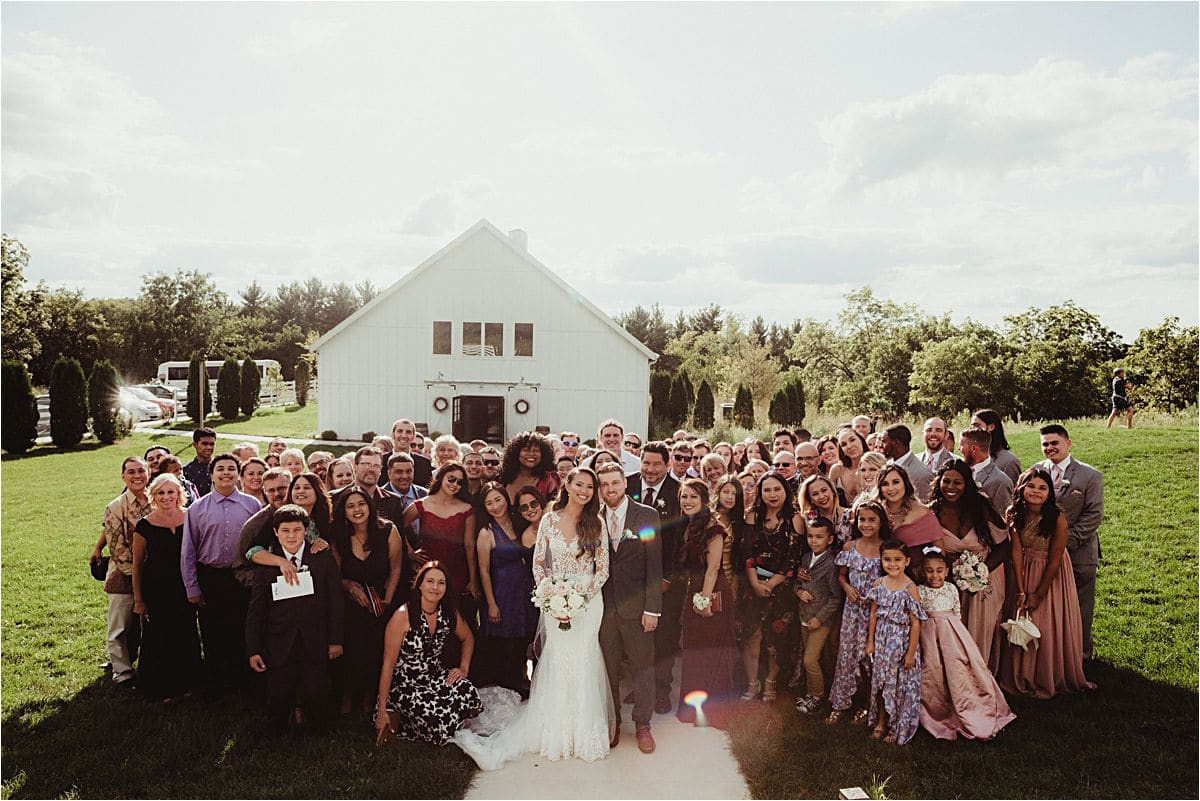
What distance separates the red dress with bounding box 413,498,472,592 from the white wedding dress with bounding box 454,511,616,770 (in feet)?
2.85

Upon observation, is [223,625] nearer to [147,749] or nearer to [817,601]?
[147,749]

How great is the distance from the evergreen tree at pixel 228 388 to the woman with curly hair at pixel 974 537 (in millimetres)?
31938

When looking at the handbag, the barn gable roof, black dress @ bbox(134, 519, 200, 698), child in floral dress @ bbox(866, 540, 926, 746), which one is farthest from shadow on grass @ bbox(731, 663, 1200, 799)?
the barn gable roof

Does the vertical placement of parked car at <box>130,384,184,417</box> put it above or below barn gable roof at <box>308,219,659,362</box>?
below

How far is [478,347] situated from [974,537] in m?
20.7

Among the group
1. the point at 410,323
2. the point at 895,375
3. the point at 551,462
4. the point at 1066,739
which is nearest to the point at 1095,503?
the point at 1066,739

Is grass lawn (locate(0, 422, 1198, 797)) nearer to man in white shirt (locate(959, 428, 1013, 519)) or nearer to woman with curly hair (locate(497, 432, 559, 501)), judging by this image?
man in white shirt (locate(959, 428, 1013, 519))

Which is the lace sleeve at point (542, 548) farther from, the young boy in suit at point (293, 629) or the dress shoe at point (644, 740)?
the young boy in suit at point (293, 629)

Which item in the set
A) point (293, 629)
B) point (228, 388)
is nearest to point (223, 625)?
point (293, 629)

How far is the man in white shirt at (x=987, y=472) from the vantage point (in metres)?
6.95

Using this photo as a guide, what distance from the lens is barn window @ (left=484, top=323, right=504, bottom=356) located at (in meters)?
25.3

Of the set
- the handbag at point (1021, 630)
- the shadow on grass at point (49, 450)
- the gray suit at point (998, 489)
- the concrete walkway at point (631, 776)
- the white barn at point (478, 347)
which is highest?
the white barn at point (478, 347)

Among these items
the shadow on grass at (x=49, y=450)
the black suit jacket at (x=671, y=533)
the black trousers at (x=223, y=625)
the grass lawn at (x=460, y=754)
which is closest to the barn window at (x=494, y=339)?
the shadow on grass at (x=49, y=450)

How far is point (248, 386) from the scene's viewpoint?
34.2 m
